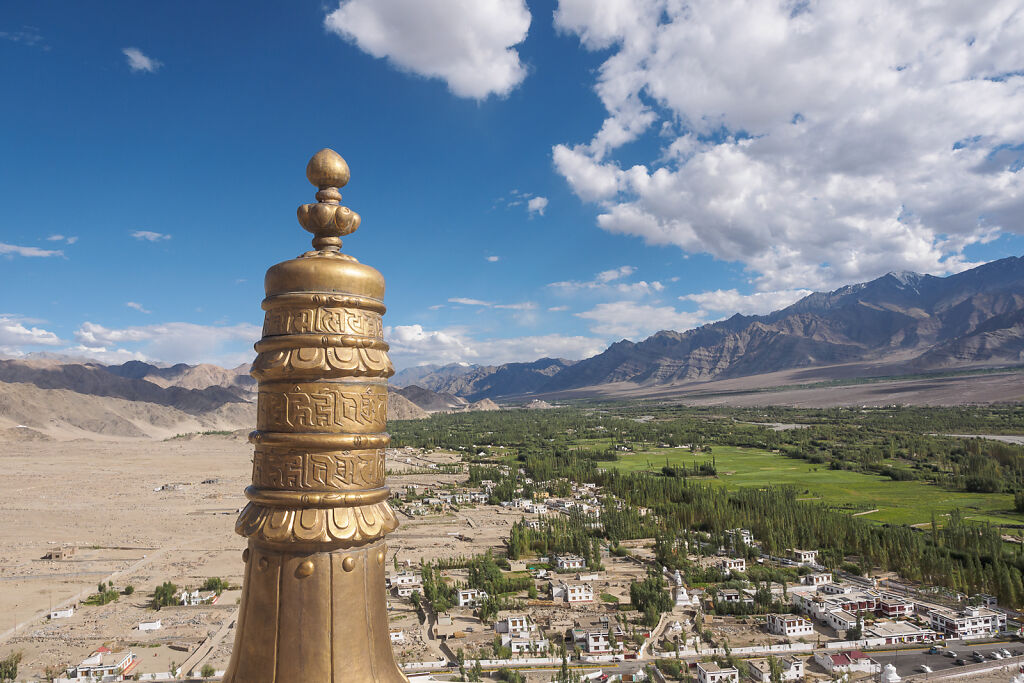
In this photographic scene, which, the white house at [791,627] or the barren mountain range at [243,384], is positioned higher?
the barren mountain range at [243,384]

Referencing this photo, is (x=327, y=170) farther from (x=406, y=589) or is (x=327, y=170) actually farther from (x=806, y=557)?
(x=806, y=557)

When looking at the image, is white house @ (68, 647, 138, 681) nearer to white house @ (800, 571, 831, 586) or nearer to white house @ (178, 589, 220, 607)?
white house @ (178, 589, 220, 607)

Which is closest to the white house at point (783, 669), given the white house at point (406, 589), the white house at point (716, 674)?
the white house at point (716, 674)

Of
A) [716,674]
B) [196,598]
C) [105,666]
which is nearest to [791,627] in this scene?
[716,674]

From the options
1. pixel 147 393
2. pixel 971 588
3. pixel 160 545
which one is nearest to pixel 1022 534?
pixel 971 588

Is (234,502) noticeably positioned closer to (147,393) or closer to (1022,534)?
(1022,534)

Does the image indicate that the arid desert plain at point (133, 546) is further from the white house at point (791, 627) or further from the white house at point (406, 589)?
the white house at point (791, 627)
